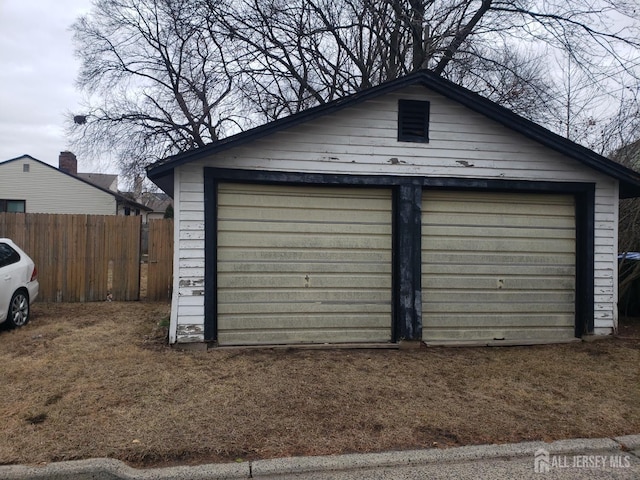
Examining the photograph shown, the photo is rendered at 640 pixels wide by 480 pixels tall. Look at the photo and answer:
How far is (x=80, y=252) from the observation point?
993cm

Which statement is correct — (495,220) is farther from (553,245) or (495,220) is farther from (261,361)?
(261,361)

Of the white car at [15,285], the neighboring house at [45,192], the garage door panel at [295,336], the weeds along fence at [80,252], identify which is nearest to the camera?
the garage door panel at [295,336]

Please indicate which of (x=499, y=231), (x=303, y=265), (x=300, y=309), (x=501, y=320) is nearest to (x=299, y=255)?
(x=303, y=265)

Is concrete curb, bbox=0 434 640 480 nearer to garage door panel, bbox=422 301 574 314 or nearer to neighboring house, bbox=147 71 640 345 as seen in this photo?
neighboring house, bbox=147 71 640 345

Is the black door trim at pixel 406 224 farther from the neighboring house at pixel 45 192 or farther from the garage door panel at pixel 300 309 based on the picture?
the neighboring house at pixel 45 192

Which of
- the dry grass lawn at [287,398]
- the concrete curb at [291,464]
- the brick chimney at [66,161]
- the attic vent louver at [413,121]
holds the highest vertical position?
the brick chimney at [66,161]

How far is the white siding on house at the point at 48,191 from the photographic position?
25.5 metres

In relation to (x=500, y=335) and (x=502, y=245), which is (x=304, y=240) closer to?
(x=502, y=245)

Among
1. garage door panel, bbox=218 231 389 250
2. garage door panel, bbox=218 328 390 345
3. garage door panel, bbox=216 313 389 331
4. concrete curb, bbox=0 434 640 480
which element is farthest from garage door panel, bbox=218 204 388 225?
concrete curb, bbox=0 434 640 480

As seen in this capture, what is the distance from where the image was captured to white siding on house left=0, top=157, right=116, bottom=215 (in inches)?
1003

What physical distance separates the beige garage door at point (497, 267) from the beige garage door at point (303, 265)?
725 millimetres

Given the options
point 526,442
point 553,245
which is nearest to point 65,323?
point 526,442

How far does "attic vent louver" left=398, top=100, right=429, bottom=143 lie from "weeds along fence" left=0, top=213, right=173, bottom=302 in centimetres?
643

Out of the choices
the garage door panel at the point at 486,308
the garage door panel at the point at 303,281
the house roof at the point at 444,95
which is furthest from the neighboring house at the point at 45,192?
the garage door panel at the point at 486,308
